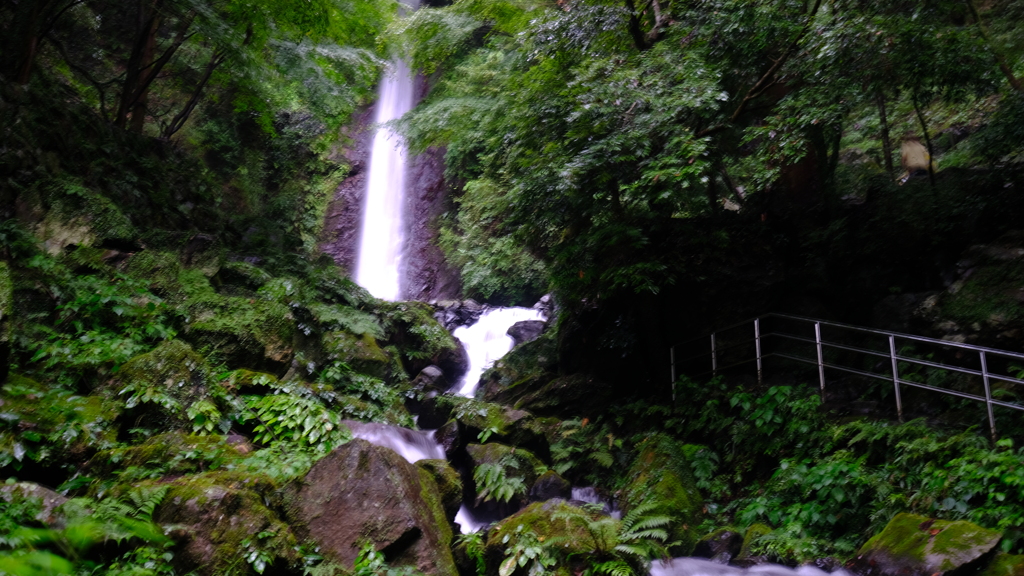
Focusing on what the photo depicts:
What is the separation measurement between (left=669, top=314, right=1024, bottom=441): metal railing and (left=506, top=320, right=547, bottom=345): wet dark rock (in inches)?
232

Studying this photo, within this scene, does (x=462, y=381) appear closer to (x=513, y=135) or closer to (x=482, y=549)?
(x=513, y=135)

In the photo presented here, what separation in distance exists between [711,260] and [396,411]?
572 cm

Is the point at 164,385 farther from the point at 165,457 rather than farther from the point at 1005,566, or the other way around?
the point at 1005,566

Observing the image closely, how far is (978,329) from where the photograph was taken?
6.69 metres

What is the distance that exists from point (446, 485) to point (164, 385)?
289cm

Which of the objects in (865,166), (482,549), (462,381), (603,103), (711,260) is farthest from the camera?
(462,381)

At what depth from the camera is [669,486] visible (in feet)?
22.7

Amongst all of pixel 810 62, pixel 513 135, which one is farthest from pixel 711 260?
pixel 513 135

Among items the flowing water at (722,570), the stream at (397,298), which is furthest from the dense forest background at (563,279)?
the stream at (397,298)

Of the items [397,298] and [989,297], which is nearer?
[989,297]

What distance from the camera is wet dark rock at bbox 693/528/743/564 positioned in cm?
581

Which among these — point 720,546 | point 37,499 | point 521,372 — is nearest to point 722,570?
point 720,546

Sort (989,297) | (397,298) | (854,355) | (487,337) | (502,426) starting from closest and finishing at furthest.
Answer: (989,297) < (854,355) < (502,426) < (487,337) < (397,298)

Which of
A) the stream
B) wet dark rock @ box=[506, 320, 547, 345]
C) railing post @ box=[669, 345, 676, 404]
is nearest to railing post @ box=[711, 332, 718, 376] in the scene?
railing post @ box=[669, 345, 676, 404]
